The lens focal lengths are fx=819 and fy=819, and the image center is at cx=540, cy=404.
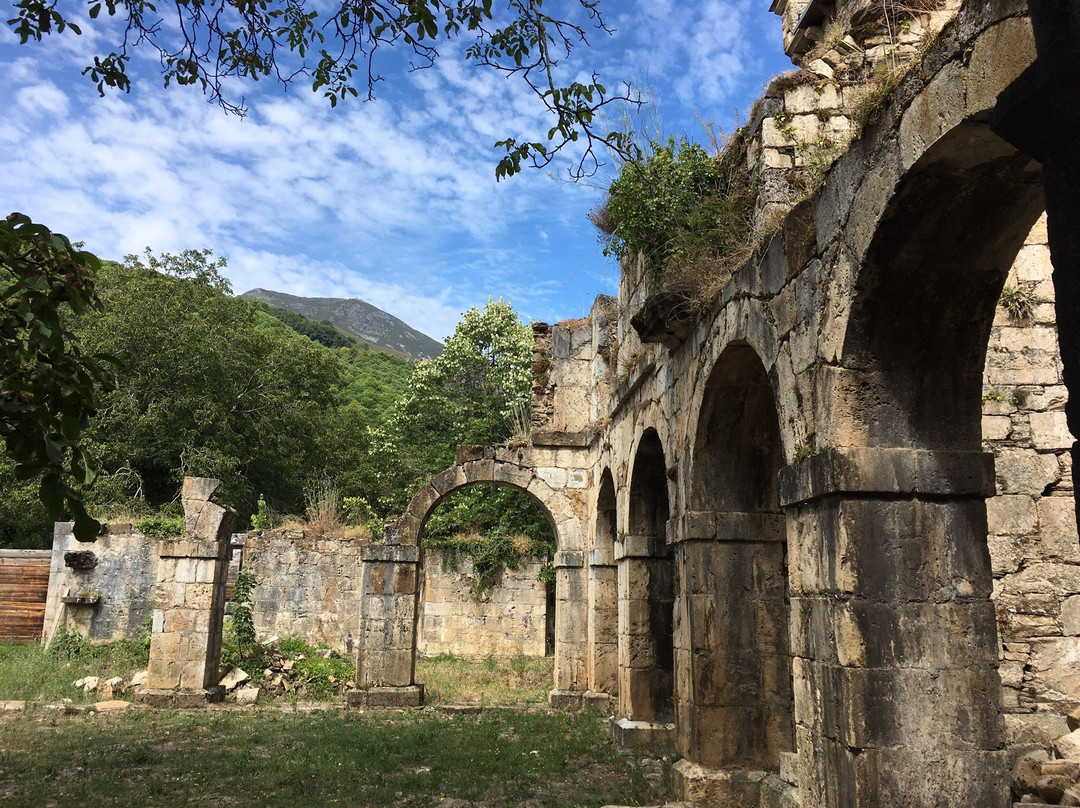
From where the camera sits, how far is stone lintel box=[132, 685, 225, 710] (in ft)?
37.8

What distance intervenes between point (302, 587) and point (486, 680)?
15.2 feet

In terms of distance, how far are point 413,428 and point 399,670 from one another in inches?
508

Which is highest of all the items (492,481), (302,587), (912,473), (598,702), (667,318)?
(667,318)

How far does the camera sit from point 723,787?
20.2ft

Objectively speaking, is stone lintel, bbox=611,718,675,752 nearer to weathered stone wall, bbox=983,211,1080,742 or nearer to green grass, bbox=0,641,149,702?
weathered stone wall, bbox=983,211,1080,742

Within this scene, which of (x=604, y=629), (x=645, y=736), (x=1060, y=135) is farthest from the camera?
(x=604, y=629)

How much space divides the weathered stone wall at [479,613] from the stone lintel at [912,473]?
14388 millimetres

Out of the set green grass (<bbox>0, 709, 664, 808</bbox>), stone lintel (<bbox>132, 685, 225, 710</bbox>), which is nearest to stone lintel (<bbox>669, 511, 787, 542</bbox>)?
green grass (<bbox>0, 709, 664, 808</bbox>)

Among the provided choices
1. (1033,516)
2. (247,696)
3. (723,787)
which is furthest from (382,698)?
(1033,516)

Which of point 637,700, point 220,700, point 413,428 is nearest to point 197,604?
point 220,700

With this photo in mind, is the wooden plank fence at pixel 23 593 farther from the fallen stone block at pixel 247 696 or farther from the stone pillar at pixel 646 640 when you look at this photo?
the stone pillar at pixel 646 640

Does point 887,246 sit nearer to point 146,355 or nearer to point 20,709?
point 20,709

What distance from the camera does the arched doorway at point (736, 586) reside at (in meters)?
6.38

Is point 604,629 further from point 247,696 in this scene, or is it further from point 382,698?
point 247,696
